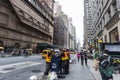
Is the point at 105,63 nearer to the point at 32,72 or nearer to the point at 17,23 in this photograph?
the point at 32,72

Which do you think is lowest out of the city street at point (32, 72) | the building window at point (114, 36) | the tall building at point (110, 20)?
the city street at point (32, 72)

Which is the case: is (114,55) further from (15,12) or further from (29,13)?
(29,13)

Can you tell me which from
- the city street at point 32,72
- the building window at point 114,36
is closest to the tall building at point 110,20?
the building window at point 114,36

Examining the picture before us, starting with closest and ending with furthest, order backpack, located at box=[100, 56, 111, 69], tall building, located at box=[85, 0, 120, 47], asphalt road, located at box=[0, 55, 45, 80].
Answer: backpack, located at box=[100, 56, 111, 69], asphalt road, located at box=[0, 55, 45, 80], tall building, located at box=[85, 0, 120, 47]

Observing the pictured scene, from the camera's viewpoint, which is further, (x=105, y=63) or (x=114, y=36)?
(x=114, y=36)

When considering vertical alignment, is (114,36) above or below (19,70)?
above

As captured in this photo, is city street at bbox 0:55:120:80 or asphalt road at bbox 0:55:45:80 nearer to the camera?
city street at bbox 0:55:120:80

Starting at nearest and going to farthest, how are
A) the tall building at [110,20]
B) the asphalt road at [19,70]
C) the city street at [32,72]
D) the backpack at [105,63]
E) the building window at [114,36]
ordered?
the backpack at [105,63] → the city street at [32,72] → the asphalt road at [19,70] → the tall building at [110,20] → the building window at [114,36]

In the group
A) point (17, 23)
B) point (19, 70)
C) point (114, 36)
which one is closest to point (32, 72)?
point (19, 70)

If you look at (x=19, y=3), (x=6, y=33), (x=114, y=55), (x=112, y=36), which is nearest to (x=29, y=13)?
(x=19, y=3)

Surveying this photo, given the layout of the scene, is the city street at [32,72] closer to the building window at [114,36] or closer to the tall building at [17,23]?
the building window at [114,36]

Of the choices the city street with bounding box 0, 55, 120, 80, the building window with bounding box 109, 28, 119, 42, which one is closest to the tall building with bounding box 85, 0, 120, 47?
the building window with bounding box 109, 28, 119, 42

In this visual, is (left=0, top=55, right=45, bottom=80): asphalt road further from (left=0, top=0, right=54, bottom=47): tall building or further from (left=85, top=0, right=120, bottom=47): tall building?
(left=0, top=0, right=54, bottom=47): tall building

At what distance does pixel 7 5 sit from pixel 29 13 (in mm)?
15384
